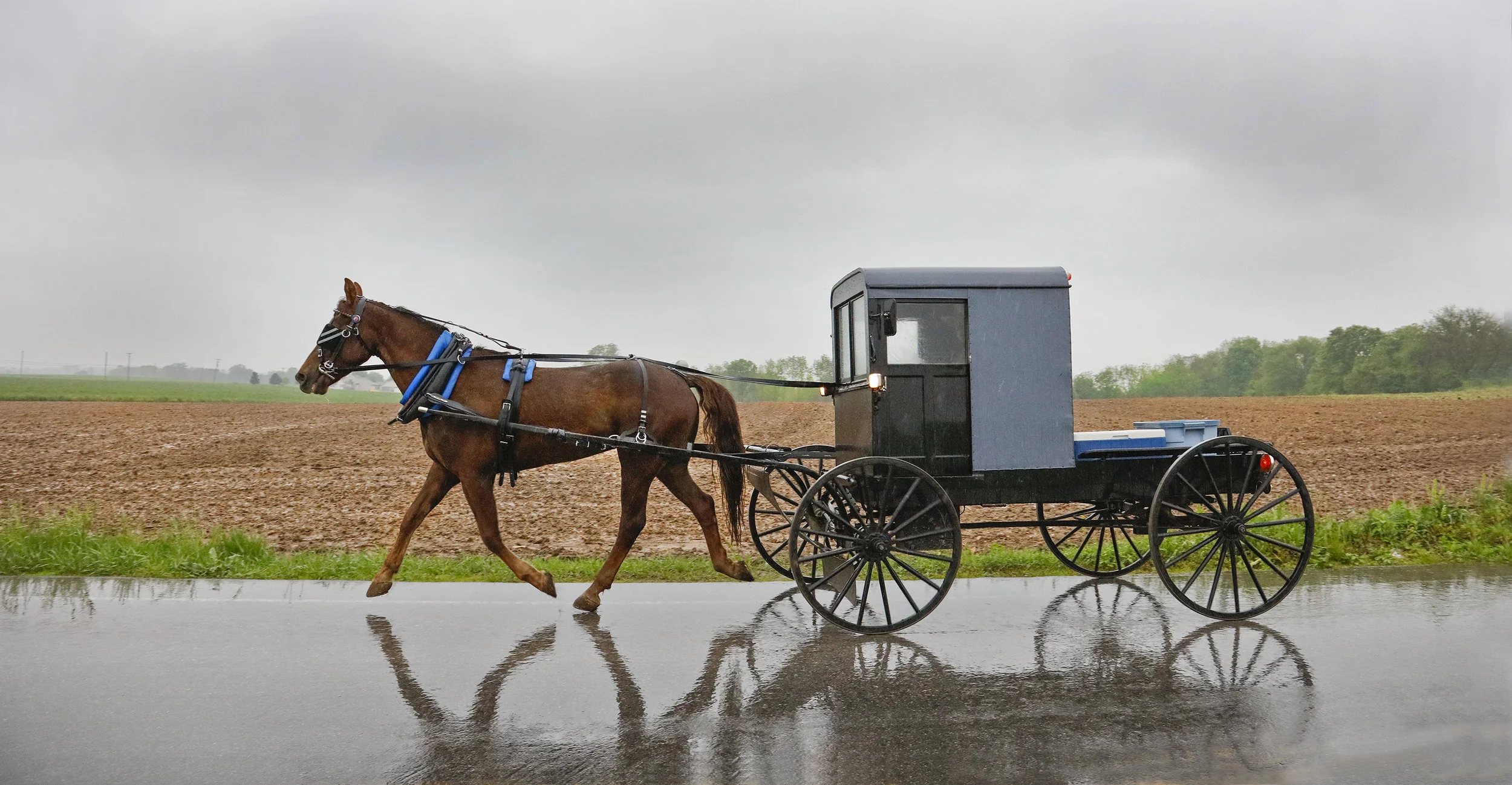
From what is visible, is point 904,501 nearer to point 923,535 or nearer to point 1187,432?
point 923,535

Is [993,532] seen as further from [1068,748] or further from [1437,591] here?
[1068,748]

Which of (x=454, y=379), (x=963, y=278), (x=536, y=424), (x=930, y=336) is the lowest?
(x=536, y=424)

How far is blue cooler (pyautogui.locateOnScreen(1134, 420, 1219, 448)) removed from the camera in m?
6.01

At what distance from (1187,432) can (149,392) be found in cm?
5930

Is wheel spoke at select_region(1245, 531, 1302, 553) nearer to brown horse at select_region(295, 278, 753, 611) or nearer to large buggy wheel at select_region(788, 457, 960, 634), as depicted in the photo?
large buggy wheel at select_region(788, 457, 960, 634)

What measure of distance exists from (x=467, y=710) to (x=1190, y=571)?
5635mm

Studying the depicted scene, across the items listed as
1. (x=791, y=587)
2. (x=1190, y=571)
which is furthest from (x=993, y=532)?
(x=791, y=587)

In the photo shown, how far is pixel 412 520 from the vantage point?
645 cm

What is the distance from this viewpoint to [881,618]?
18.8 ft

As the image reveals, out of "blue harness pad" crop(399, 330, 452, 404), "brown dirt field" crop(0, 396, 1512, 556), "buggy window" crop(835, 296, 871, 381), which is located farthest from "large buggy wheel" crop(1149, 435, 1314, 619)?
"blue harness pad" crop(399, 330, 452, 404)

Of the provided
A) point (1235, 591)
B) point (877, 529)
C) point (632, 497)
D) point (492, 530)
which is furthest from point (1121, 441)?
point (492, 530)

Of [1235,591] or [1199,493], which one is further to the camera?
[1199,493]

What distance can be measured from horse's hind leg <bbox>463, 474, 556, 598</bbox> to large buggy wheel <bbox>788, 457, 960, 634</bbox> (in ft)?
5.92

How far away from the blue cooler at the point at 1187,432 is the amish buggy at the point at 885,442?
0.01 meters
